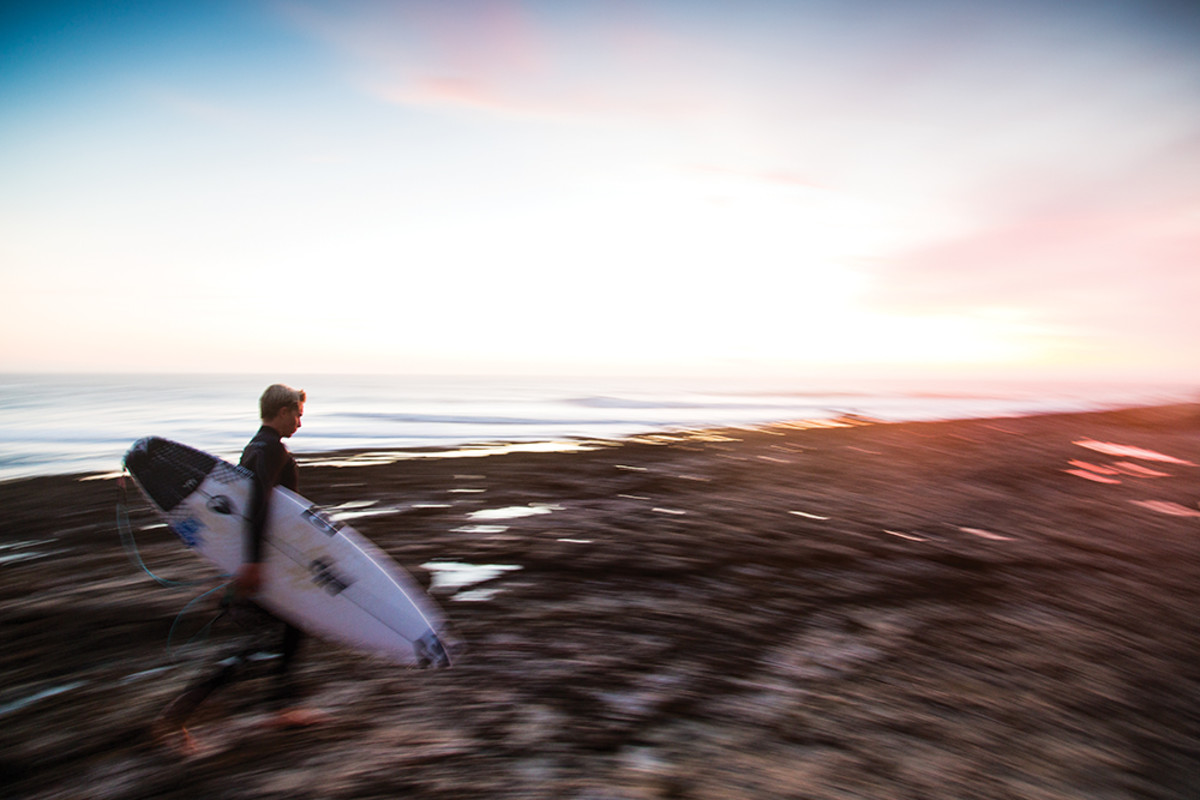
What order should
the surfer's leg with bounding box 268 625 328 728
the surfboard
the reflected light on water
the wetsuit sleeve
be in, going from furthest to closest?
the reflected light on water
the surfboard
the surfer's leg with bounding box 268 625 328 728
the wetsuit sleeve

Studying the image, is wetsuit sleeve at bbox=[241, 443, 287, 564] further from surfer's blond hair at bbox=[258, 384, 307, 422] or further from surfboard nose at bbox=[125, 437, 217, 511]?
surfboard nose at bbox=[125, 437, 217, 511]

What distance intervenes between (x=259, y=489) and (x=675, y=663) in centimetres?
278

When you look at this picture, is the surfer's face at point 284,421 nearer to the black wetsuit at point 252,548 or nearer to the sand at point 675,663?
the black wetsuit at point 252,548

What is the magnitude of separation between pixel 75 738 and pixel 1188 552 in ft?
33.6

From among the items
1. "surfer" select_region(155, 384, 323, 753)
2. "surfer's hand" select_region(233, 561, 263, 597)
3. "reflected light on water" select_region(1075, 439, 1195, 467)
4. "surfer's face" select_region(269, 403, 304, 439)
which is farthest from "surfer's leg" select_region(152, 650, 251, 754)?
"reflected light on water" select_region(1075, 439, 1195, 467)

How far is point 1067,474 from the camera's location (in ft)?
41.1

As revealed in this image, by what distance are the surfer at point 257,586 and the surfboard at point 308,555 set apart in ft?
0.86

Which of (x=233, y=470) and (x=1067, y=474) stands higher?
(x=233, y=470)

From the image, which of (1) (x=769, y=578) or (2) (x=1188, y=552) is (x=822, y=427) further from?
(1) (x=769, y=578)

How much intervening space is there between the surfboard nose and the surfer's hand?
1064 millimetres

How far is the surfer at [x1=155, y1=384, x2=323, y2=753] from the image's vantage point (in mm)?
3078

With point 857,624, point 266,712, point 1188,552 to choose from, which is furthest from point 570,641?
point 1188,552

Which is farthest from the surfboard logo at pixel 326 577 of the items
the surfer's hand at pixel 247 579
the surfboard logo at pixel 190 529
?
the surfboard logo at pixel 190 529

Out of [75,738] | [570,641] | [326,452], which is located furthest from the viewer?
[326,452]
